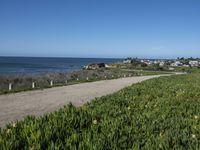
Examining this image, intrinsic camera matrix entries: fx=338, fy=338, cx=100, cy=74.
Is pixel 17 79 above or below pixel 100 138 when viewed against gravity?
below

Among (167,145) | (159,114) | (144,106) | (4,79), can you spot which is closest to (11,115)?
(144,106)

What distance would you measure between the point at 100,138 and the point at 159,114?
2981mm

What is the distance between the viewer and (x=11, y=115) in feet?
49.8

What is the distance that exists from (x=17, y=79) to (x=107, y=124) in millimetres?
41960

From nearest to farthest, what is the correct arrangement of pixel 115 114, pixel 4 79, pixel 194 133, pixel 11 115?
pixel 194 133, pixel 115 114, pixel 11 115, pixel 4 79

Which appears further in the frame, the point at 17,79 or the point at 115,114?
the point at 17,79

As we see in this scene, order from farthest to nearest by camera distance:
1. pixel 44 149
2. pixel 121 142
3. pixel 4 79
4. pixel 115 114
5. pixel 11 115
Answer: pixel 4 79, pixel 11 115, pixel 115 114, pixel 121 142, pixel 44 149

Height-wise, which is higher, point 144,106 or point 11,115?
point 144,106

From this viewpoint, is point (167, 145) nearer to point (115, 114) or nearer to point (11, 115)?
point (115, 114)

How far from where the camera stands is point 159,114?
7.69 meters

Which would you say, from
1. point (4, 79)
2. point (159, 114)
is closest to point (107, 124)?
point (159, 114)

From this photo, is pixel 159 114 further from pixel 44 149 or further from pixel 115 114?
pixel 44 149

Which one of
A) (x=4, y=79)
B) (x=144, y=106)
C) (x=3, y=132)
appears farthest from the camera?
(x=4, y=79)

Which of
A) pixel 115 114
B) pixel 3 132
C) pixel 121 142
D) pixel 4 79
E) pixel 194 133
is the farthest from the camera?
pixel 4 79
